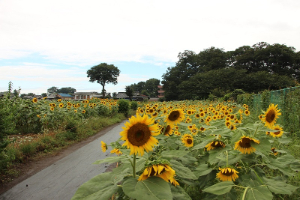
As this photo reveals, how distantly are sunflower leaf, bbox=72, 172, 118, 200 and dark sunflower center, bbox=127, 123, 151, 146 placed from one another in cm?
23

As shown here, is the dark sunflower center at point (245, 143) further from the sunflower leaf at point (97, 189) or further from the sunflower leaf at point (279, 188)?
the sunflower leaf at point (97, 189)

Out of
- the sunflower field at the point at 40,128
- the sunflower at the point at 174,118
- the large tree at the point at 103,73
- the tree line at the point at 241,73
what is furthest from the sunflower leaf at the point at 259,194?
the large tree at the point at 103,73

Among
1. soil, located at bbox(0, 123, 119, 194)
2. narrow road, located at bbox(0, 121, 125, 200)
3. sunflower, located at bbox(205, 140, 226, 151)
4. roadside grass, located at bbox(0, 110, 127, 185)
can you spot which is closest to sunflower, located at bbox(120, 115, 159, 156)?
sunflower, located at bbox(205, 140, 226, 151)

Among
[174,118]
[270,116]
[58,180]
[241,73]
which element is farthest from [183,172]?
[241,73]

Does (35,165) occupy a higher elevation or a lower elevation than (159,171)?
lower

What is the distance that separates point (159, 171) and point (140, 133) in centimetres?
21

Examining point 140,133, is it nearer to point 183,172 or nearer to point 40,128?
point 183,172

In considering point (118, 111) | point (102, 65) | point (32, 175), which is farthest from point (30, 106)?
point (102, 65)

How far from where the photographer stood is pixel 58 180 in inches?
154

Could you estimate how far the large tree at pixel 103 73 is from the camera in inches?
2662

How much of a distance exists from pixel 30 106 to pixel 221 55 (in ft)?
134

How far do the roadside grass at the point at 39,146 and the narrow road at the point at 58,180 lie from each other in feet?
1.67

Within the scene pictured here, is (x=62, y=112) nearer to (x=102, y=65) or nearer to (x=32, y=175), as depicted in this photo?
(x=32, y=175)

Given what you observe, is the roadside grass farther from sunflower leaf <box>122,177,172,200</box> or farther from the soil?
sunflower leaf <box>122,177,172,200</box>
